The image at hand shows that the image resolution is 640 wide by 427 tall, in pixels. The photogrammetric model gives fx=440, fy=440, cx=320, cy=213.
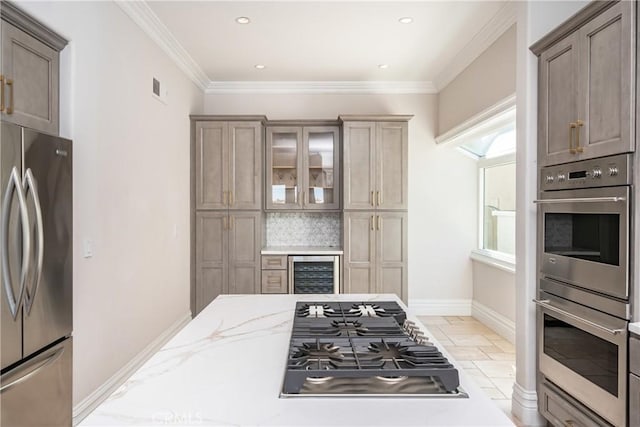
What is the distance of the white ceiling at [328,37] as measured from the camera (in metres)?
3.35

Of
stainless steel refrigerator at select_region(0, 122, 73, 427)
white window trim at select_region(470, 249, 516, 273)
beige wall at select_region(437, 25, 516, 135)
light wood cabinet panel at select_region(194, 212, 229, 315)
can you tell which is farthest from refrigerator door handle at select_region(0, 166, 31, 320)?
white window trim at select_region(470, 249, 516, 273)

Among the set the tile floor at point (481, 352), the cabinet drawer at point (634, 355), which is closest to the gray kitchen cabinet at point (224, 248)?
the tile floor at point (481, 352)

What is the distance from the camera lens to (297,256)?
194 inches

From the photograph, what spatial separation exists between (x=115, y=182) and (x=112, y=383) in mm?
1368

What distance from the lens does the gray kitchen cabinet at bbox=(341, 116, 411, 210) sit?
492 cm

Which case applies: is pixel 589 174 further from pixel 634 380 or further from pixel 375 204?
pixel 375 204

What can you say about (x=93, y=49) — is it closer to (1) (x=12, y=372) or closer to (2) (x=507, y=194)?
(1) (x=12, y=372)

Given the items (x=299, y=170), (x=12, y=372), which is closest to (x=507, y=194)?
(x=299, y=170)

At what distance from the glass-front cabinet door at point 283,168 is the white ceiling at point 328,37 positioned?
0.70 m

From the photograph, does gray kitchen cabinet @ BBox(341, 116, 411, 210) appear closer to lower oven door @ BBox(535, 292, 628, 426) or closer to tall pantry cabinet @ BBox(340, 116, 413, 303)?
tall pantry cabinet @ BBox(340, 116, 413, 303)

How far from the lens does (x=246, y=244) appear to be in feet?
16.2

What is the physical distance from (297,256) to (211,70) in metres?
2.29

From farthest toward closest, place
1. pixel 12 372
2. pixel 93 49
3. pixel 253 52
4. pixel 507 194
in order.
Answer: pixel 507 194
pixel 253 52
pixel 93 49
pixel 12 372

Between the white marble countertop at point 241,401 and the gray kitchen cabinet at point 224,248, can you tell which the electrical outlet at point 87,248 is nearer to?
the white marble countertop at point 241,401
